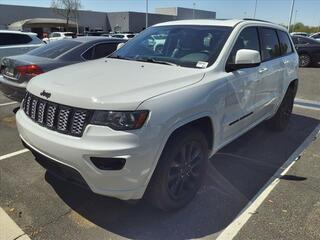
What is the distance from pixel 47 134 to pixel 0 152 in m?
2.24

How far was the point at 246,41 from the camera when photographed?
13.9 ft

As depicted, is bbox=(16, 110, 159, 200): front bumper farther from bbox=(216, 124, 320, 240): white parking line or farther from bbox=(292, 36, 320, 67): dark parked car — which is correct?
bbox=(292, 36, 320, 67): dark parked car

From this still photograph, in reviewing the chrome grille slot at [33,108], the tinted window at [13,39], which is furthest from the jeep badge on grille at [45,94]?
the tinted window at [13,39]

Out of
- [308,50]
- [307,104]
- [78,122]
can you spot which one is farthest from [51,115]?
[308,50]

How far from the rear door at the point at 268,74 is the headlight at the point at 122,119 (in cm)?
222

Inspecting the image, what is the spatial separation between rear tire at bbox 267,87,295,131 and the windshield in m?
2.23

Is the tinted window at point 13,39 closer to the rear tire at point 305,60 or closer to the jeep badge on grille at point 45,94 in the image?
the jeep badge on grille at point 45,94

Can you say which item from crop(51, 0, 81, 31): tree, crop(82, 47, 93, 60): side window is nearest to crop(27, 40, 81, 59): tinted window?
crop(82, 47, 93, 60): side window

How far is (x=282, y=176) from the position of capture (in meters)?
4.18

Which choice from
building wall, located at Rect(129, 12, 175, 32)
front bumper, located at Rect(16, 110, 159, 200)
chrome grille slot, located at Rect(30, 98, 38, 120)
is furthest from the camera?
building wall, located at Rect(129, 12, 175, 32)

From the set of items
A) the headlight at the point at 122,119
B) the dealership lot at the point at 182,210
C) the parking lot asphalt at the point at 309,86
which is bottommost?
the parking lot asphalt at the point at 309,86

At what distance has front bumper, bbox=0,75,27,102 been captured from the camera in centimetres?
589

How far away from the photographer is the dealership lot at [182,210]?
10.1 ft

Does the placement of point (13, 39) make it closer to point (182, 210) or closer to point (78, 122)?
point (78, 122)
